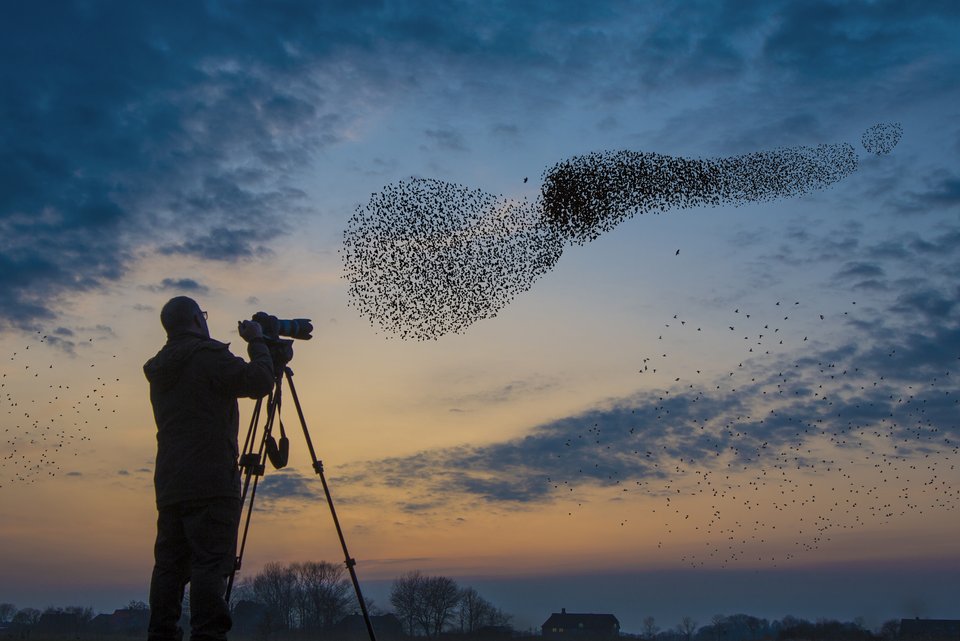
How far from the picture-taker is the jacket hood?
7211 millimetres

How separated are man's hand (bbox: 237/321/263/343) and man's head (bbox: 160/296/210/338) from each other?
0.32 metres

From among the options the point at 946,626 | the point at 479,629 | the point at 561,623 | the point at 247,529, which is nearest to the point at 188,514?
the point at 247,529

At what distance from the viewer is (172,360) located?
7195 millimetres

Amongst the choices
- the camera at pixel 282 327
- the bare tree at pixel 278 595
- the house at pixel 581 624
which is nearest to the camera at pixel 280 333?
the camera at pixel 282 327

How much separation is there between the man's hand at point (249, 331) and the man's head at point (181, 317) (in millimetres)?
321

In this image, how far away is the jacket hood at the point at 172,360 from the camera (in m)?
7.21

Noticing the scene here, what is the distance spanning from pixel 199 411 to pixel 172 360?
1.55 ft

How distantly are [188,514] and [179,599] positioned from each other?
2.72 ft

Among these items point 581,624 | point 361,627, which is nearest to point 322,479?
point 361,627

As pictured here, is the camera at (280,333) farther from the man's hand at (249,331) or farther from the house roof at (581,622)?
the house roof at (581,622)

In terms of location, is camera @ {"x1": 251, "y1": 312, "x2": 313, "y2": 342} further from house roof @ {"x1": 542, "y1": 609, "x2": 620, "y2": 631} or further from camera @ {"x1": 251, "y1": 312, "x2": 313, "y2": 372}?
house roof @ {"x1": 542, "y1": 609, "x2": 620, "y2": 631}

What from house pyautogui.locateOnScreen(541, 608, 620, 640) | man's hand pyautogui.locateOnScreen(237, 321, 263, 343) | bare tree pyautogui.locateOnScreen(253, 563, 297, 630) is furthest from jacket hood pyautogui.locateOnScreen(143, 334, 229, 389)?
house pyautogui.locateOnScreen(541, 608, 620, 640)

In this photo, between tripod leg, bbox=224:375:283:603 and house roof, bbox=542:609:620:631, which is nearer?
tripod leg, bbox=224:375:283:603

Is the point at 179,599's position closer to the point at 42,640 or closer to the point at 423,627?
the point at 42,640
